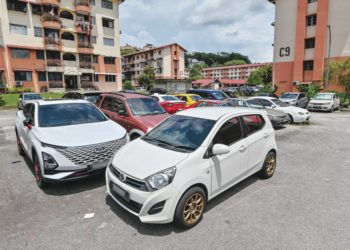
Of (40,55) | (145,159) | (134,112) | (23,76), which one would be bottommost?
(145,159)

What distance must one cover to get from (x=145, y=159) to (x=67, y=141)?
1940 mm

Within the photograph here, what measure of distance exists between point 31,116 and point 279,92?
109ft

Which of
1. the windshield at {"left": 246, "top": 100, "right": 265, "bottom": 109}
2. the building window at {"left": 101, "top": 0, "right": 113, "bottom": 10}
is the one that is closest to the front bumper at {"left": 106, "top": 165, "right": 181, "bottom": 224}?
the windshield at {"left": 246, "top": 100, "right": 265, "bottom": 109}

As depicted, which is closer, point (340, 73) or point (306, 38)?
point (340, 73)

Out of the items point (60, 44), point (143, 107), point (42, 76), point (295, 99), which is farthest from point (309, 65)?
point (42, 76)

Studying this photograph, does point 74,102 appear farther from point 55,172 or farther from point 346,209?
point 346,209

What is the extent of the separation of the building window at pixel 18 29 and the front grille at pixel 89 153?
112 feet

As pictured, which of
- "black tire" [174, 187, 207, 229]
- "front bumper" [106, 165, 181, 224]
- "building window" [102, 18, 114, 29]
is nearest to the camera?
"front bumper" [106, 165, 181, 224]

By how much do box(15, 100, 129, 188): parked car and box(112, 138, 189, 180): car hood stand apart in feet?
2.67

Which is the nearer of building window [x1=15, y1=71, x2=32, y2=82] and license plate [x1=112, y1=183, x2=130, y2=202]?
license plate [x1=112, y1=183, x2=130, y2=202]

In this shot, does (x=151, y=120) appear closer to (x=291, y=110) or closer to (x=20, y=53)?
(x=291, y=110)

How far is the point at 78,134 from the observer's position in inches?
184

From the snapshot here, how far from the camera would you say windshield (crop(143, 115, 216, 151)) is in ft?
11.9

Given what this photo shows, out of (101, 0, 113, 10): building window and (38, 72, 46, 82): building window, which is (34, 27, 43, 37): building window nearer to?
(38, 72, 46, 82): building window
